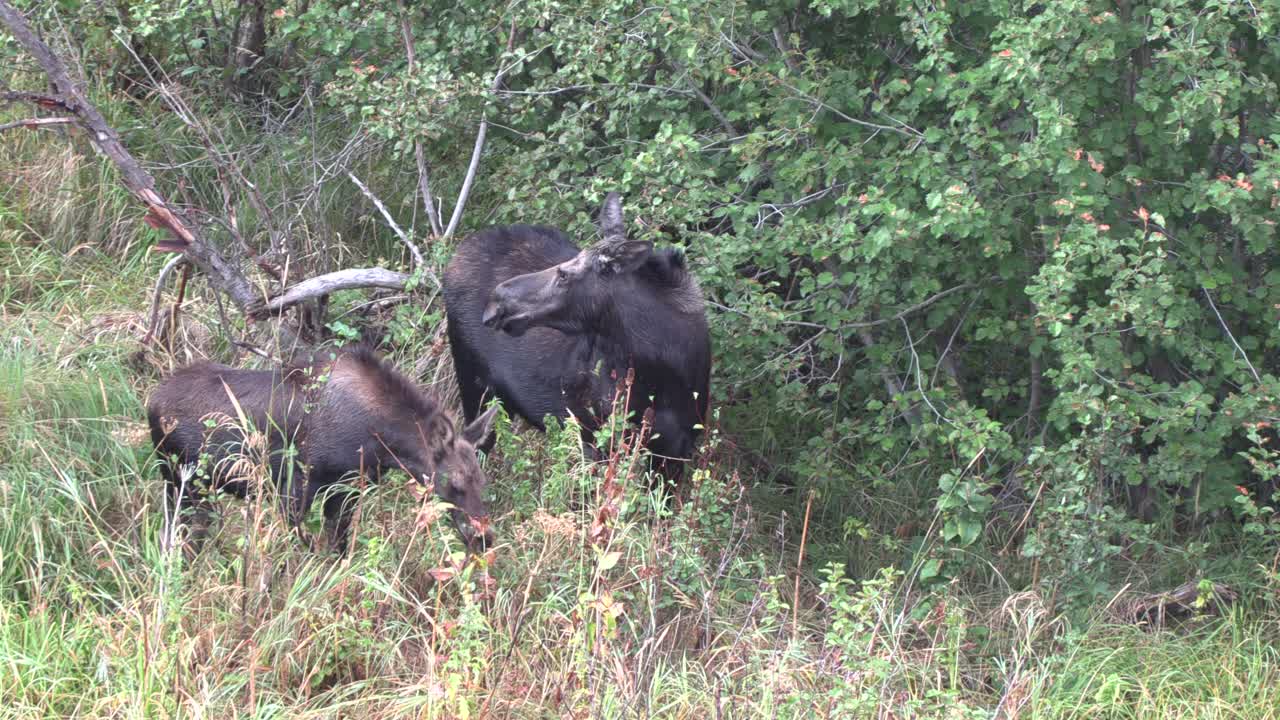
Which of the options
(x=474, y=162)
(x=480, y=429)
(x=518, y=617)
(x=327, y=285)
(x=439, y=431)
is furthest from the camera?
(x=474, y=162)

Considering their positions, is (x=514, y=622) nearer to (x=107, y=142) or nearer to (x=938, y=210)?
(x=938, y=210)

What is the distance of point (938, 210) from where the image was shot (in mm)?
5805

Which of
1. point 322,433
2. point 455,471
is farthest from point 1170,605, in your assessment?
point 322,433

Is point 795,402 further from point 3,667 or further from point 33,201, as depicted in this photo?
point 33,201

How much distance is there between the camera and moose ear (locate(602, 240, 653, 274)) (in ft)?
20.6

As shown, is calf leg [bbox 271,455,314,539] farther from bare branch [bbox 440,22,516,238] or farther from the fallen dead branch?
the fallen dead branch

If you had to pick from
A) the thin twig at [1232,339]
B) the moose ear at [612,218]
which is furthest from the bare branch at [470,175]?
the thin twig at [1232,339]

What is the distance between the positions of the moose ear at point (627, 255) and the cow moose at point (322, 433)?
3.21 feet

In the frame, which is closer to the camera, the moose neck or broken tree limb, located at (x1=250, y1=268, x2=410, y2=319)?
the moose neck

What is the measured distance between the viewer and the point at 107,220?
8.29 m

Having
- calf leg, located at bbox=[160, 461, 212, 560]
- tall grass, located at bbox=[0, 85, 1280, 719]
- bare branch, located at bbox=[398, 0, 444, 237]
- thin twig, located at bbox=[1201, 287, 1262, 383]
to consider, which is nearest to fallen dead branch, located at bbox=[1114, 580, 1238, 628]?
tall grass, located at bbox=[0, 85, 1280, 719]

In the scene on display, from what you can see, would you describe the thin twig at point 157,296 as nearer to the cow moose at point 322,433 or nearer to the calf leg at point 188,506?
the cow moose at point 322,433

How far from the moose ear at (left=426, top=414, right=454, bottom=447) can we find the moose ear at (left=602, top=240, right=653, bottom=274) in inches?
46.5

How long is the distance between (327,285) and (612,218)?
1728mm
